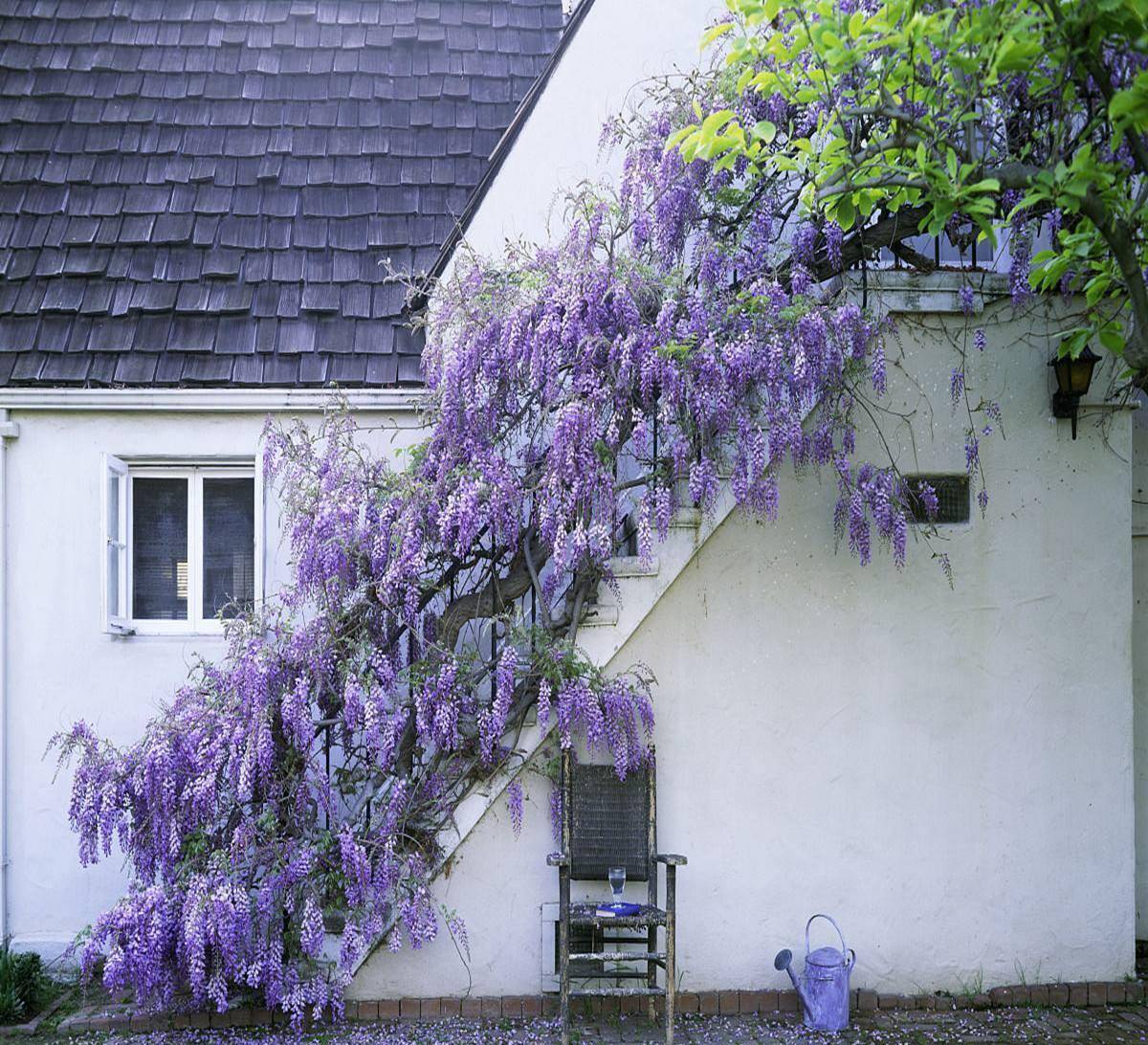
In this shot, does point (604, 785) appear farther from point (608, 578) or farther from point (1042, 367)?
point (1042, 367)

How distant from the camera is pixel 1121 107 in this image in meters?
3.36

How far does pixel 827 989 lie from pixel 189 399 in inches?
164

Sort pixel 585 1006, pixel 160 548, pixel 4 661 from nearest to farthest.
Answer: pixel 585 1006, pixel 4 661, pixel 160 548

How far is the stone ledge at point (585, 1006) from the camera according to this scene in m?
4.82

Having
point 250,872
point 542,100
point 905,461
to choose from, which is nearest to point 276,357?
point 542,100

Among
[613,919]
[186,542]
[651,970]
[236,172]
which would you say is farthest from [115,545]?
[651,970]

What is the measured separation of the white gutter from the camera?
5578 mm

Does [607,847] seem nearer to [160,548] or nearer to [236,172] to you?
[160,548]

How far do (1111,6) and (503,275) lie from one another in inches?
104

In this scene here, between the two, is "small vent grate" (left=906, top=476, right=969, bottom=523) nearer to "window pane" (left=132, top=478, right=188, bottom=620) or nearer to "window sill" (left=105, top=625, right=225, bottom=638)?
"window sill" (left=105, top=625, right=225, bottom=638)

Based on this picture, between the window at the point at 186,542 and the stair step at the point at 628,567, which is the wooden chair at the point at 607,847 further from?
the window at the point at 186,542

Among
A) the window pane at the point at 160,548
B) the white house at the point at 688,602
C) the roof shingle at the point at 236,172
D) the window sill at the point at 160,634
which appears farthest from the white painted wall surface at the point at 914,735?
the roof shingle at the point at 236,172

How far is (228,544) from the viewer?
5.80 metres

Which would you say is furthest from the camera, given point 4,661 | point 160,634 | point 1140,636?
point 1140,636
